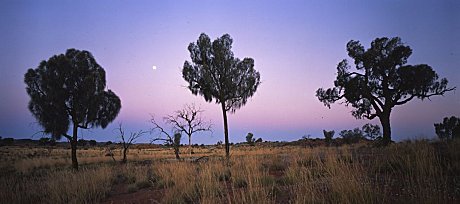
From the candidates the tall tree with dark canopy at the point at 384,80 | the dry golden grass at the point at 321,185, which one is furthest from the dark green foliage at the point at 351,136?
the dry golden grass at the point at 321,185

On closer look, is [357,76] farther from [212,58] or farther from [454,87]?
[212,58]

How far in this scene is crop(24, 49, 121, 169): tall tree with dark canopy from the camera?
18281 mm

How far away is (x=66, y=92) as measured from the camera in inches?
733

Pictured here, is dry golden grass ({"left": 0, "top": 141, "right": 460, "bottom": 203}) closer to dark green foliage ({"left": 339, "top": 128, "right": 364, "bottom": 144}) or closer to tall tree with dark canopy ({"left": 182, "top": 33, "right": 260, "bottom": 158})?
tall tree with dark canopy ({"left": 182, "top": 33, "right": 260, "bottom": 158})

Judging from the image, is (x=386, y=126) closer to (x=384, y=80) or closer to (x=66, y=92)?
(x=384, y=80)

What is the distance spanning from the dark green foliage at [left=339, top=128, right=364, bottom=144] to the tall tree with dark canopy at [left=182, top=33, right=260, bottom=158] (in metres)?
22.9

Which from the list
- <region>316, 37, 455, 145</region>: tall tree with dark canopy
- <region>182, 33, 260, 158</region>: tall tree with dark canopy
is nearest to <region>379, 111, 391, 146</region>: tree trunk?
<region>316, 37, 455, 145</region>: tall tree with dark canopy

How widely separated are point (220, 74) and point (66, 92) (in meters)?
11.4

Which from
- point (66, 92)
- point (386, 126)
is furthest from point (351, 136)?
point (66, 92)

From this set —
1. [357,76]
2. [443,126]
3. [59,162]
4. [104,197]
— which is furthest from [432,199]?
[443,126]

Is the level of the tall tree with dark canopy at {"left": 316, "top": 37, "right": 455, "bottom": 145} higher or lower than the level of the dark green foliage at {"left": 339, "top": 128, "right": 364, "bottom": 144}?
higher

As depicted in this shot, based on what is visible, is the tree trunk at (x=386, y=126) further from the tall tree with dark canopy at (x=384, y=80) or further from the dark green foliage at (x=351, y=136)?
the dark green foliage at (x=351, y=136)

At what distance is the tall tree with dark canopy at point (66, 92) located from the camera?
18.3 m

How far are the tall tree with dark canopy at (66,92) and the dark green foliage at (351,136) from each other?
33756 mm
